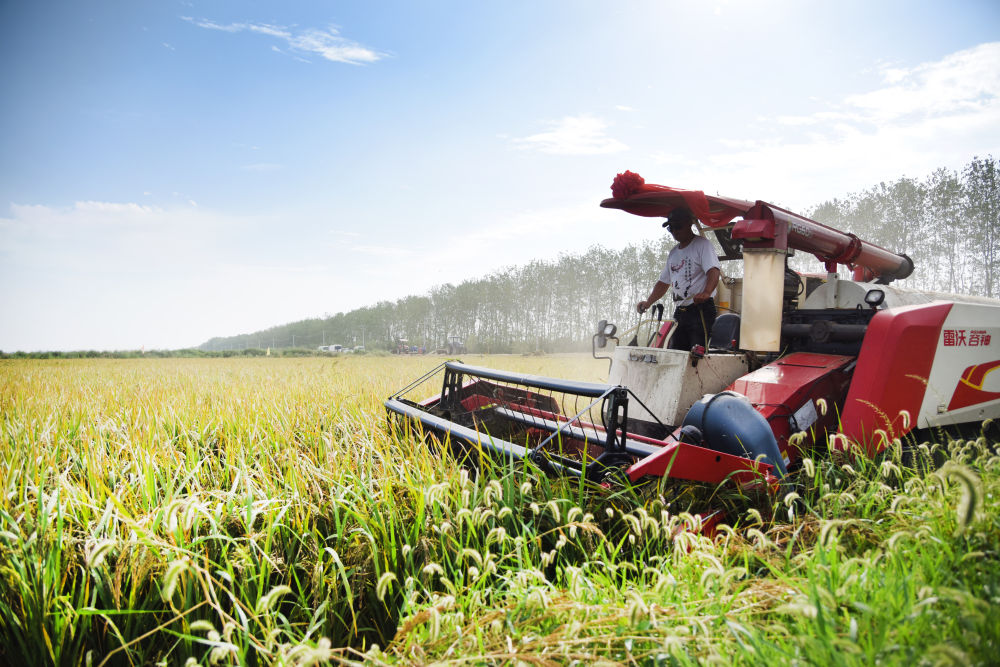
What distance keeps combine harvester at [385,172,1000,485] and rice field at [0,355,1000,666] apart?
22cm

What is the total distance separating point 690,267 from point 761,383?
1441 mm

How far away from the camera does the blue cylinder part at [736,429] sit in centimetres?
282

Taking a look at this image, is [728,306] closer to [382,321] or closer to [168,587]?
[168,587]

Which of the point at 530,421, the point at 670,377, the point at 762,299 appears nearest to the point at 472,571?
the point at 530,421

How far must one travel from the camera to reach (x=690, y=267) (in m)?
4.73

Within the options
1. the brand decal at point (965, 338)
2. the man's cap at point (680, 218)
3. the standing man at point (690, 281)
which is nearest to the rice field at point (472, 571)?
the brand decal at point (965, 338)

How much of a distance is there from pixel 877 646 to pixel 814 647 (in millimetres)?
156

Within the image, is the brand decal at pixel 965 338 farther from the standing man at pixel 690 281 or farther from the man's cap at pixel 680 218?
the man's cap at pixel 680 218

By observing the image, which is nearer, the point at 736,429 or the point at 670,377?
the point at 736,429

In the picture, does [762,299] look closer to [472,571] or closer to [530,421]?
[530,421]

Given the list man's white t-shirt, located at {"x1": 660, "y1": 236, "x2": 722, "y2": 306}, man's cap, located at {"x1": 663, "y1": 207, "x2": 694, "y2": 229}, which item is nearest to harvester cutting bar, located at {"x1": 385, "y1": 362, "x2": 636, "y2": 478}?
man's white t-shirt, located at {"x1": 660, "y1": 236, "x2": 722, "y2": 306}

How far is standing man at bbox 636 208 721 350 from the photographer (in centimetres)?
455

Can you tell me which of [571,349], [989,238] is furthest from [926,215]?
[571,349]

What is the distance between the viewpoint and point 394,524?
2279mm
